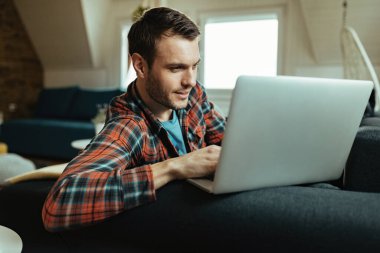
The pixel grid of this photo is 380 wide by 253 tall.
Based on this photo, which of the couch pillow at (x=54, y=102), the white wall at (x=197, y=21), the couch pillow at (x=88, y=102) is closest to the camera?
Answer: the white wall at (x=197, y=21)

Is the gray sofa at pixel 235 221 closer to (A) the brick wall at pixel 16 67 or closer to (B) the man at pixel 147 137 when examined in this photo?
(B) the man at pixel 147 137

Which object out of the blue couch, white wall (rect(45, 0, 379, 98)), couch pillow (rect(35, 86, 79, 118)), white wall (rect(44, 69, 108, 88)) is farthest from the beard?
white wall (rect(44, 69, 108, 88))

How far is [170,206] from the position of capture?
0.86m

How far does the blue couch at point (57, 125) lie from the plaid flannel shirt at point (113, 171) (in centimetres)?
335

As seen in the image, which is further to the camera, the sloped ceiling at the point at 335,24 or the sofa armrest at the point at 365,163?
the sloped ceiling at the point at 335,24

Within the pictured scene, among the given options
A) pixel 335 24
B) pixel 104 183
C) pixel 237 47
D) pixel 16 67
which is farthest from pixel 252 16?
pixel 104 183

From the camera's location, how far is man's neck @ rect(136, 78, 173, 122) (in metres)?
1.18

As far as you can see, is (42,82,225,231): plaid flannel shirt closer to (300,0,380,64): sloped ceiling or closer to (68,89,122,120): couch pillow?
(300,0,380,64): sloped ceiling

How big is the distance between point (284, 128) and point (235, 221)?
0.21 meters

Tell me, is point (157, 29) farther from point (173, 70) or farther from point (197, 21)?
point (197, 21)

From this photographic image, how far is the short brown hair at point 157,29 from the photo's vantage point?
111 centimetres

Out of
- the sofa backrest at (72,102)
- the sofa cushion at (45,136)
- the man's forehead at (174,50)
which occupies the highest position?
the man's forehead at (174,50)

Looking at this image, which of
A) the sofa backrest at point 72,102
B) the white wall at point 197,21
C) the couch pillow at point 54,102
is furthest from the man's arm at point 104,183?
the couch pillow at point 54,102

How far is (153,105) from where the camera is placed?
1191 millimetres
